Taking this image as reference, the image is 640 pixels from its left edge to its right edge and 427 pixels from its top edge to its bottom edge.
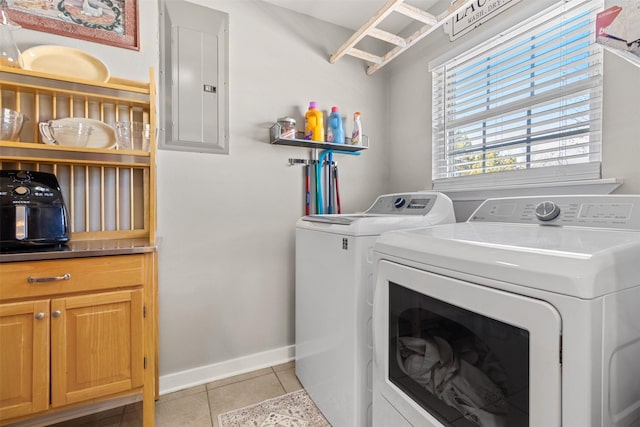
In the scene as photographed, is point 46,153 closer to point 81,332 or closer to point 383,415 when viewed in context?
point 81,332

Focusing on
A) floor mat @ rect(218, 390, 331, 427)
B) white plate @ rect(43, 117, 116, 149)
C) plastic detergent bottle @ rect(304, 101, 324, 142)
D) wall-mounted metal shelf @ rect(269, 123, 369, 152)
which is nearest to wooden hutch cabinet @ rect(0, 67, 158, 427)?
white plate @ rect(43, 117, 116, 149)

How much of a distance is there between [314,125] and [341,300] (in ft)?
3.99

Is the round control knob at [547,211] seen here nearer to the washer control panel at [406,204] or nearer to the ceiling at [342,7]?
the washer control panel at [406,204]

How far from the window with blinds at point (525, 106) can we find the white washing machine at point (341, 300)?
461 mm

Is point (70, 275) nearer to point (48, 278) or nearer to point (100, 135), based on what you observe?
point (48, 278)

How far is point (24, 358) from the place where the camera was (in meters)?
1.09

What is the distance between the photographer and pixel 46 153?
1.27 meters

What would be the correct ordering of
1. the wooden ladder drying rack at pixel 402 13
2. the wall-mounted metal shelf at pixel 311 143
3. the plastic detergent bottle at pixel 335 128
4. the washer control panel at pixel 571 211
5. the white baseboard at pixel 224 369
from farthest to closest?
the plastic detergent bottle at pixel 335 128 < the wall-mounted metal shelf at pixel 311 143 < the white baseboard at pixel 224 369 < the wooden ladder drying rack at pixel 402 13 < the washer control panel at pixel 571 211

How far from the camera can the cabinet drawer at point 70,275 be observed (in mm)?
1062

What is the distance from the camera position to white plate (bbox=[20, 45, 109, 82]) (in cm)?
140

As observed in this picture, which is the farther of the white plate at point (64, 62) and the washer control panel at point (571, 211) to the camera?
the white plate at point (64, 62)

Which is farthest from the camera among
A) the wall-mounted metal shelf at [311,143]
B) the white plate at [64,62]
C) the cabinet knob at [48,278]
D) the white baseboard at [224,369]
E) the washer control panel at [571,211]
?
the wall-mounted metal shelf at [311,143]

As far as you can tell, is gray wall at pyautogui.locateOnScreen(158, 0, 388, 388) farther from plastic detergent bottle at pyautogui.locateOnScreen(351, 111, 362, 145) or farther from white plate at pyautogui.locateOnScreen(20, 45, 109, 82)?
white plate at pyautogui.locateOnScreen(20, 45, 109, 82)

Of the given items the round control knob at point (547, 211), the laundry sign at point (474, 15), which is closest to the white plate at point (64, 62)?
the laundry sign at point (474, 15)
